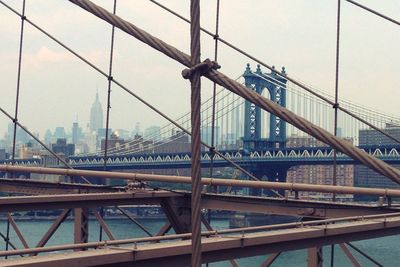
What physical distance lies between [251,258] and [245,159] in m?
14.1

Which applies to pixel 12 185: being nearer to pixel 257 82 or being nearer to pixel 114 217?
pixel 257 82

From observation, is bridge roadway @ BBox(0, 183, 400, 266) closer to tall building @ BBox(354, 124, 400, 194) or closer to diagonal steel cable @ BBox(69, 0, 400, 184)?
diagonal steel cable @ BBox(69, 0, 400, 184)

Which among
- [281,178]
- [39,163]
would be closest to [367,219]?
[281,178]

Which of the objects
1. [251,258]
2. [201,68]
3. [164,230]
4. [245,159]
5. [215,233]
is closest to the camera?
[201,68]

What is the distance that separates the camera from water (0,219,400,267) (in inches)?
1695

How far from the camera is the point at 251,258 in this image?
144ft

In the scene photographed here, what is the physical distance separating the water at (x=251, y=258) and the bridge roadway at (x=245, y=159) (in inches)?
200

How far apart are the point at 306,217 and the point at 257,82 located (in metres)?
56.7

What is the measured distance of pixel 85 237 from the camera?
1145 cm

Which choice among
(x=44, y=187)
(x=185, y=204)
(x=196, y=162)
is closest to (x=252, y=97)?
(x=196, y=162)

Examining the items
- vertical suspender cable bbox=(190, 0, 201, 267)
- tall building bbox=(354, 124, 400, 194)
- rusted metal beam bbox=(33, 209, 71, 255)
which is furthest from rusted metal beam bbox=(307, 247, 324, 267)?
tall building bbox=(354, 124, 400, 194)

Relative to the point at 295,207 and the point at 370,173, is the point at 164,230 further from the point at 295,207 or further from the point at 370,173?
the point at 370,173

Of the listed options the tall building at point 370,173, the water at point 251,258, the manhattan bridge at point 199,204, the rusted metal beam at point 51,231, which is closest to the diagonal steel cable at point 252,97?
the manhattan bridge at point 199,204

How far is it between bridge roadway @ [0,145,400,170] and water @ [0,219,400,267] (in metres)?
5.08
